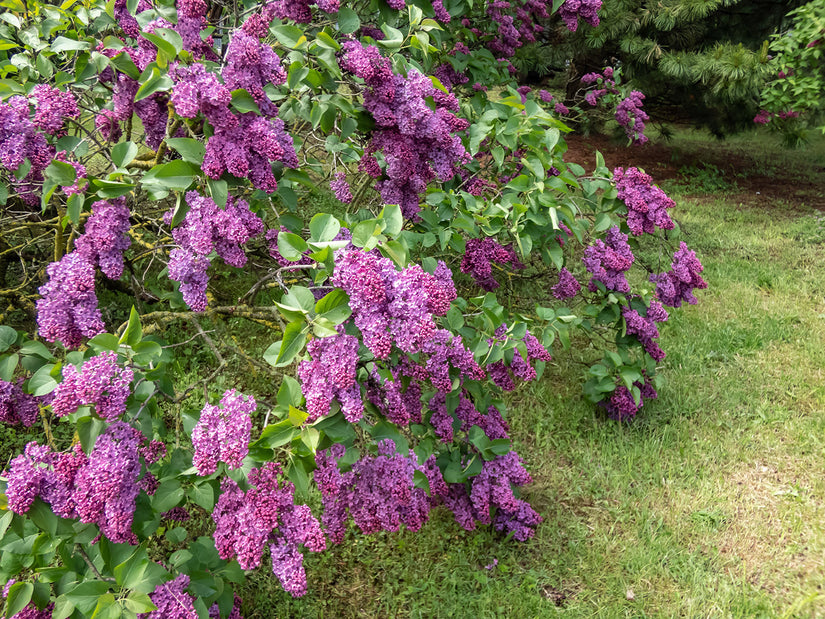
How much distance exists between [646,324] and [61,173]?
2.84 meters

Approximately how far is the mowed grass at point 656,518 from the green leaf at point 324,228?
171 centimetres

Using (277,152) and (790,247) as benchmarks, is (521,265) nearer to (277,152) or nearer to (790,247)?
(277,152)

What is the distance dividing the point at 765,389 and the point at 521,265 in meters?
1.68

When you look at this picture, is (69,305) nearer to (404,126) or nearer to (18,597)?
(18,597)

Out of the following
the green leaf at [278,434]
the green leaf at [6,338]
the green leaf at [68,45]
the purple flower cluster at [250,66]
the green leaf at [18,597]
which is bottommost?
the green leaf at [18,597]

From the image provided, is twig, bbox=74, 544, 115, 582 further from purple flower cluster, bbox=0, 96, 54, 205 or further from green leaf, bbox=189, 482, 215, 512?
purple flower cluster, bbox=0, 96, 54, 205

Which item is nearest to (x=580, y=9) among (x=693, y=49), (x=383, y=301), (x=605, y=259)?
(x=605, y=259)

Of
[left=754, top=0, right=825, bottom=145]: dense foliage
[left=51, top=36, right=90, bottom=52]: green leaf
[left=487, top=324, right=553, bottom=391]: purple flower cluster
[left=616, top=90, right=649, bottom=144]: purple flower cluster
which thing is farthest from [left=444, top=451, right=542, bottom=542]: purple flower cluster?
[left=754, top=0, right=825, bottom=145]: dense foliage

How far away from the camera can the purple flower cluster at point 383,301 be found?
1.35 metres

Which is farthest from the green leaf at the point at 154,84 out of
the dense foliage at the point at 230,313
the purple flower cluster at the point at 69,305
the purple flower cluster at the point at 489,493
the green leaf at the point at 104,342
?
the purple flower cluster at the point at 489,493

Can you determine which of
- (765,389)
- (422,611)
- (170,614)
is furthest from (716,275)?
(170,614)

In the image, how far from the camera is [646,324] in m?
3.35

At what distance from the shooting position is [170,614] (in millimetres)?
1502

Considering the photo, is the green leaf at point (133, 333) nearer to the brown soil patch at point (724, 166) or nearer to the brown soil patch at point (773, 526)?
the brown soil patch at point (773, 526)
